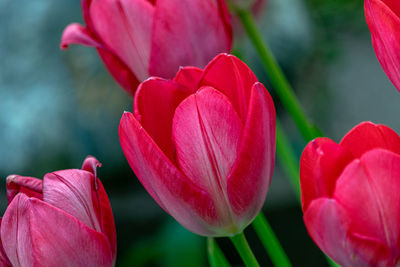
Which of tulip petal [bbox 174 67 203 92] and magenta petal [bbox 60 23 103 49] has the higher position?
magenta petal [bbox 60 23 103 49]

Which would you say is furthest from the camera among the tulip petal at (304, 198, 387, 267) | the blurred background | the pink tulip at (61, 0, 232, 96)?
the blurred background

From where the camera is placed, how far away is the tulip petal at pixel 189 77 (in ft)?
0.65

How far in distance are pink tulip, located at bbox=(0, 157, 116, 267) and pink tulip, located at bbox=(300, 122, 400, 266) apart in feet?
0.24

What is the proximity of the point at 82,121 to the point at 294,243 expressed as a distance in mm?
414

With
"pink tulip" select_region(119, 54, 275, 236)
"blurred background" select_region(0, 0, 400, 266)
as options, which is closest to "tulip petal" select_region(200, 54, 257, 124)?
"pink tulip" select_region(119, 54, 275, 236)

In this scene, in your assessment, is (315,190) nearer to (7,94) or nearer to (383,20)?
(383,20)

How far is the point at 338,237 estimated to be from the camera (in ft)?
0.50

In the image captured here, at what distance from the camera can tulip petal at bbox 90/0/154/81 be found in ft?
Answer: 0.83

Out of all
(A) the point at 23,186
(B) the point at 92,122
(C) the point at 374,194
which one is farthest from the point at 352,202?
(B) the point at 92,122

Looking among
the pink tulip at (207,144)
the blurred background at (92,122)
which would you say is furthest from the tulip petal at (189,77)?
the blurred background at (92,122)

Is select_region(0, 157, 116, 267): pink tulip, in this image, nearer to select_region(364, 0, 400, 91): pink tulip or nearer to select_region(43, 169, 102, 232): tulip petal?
select_region(43, 169, 102, 232): tulip petal

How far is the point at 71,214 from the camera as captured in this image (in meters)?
0.19

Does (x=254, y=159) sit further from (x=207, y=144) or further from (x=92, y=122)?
(x=92, y=122)

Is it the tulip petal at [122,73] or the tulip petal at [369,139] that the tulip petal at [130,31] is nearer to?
the tulip petal at [122,73]
